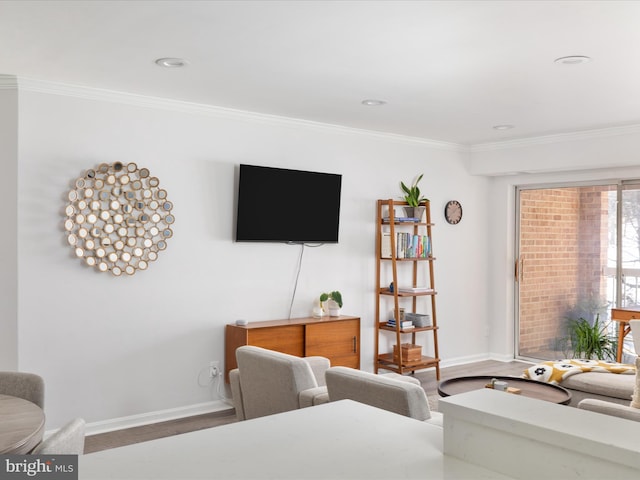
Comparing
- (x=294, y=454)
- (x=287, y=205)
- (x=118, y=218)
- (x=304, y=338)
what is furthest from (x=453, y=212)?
(x=294, y=454)

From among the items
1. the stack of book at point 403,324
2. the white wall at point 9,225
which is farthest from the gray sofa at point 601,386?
the white wall at point 9,225

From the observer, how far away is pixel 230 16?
305 centimetres

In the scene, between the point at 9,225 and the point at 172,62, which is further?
the point at 9,225

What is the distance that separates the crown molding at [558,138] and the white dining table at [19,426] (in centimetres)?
559

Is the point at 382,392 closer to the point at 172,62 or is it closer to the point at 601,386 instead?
the point at 601,386

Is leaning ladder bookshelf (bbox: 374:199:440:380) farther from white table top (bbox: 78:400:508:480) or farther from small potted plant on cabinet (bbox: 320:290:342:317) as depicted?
white table top (bbox: 78:400:508:480)

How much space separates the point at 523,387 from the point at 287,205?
249 cm

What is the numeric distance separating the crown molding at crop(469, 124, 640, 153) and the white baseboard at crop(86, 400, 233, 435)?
4104 mm

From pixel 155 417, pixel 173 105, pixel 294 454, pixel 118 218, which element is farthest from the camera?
pixel 173 105

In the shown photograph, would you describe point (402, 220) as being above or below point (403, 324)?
above

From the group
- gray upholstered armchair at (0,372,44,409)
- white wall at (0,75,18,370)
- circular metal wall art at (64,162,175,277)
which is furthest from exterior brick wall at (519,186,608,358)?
gray upholstered armchair at (0,372,44,409)

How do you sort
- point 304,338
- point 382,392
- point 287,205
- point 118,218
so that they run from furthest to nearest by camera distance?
point 287,205 → point 304,338 → point 118,218 → point 382,392


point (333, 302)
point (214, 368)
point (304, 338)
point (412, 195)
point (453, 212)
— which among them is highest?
point (412, 195)

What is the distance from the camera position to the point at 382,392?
119 inches
